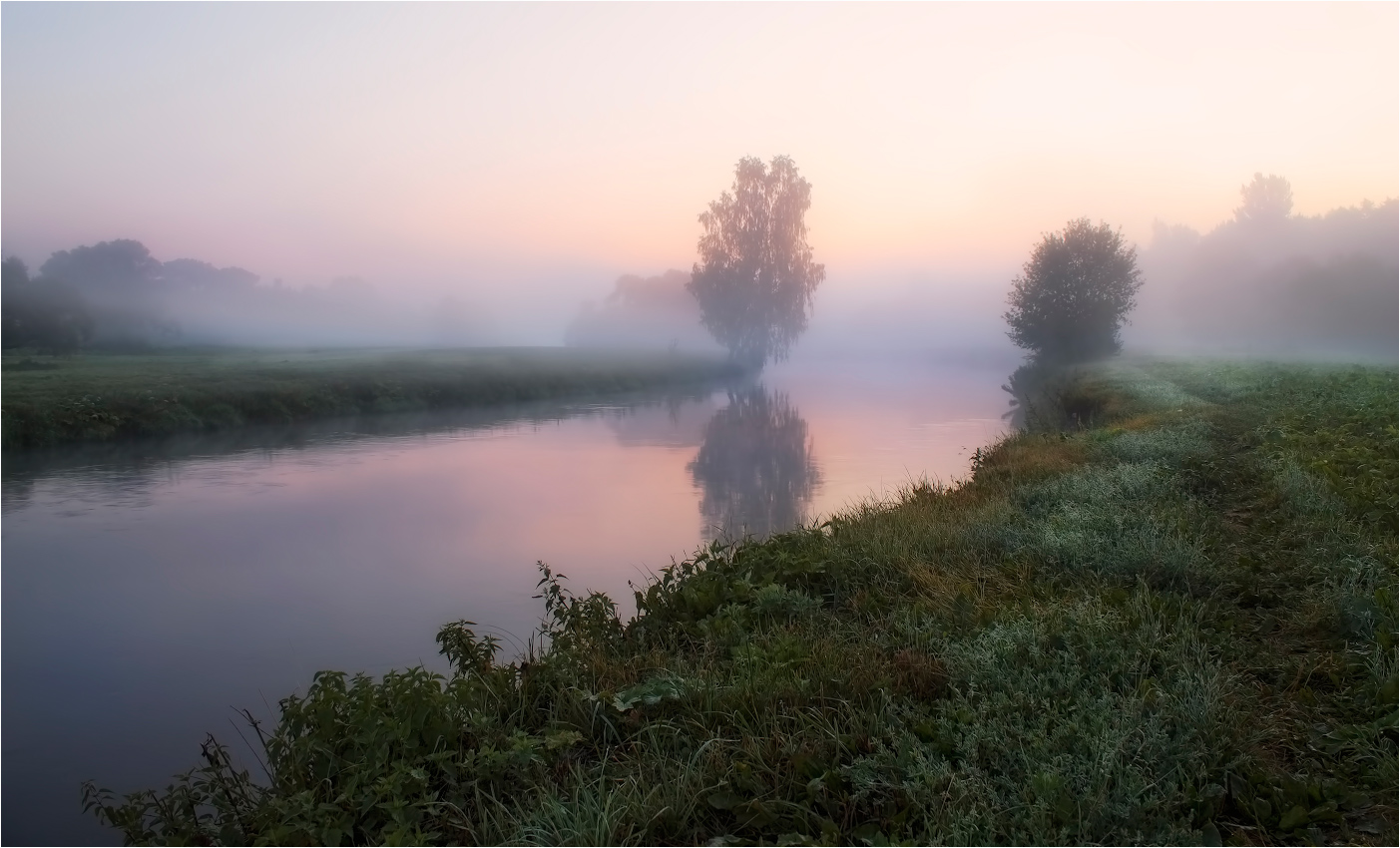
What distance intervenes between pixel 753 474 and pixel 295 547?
30.7ft

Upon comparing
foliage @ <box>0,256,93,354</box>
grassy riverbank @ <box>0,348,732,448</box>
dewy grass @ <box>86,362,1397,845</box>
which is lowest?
dewy grass @ <box>86,362,1397,845</box>

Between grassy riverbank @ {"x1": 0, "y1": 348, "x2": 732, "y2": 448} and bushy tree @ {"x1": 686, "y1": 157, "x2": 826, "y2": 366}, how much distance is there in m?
10.8

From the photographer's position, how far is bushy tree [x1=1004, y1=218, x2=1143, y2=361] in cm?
5353

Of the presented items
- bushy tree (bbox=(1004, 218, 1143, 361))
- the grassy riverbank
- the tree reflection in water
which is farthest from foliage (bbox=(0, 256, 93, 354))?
bushy tree (bbox=(1004, 218, 1143, 361))

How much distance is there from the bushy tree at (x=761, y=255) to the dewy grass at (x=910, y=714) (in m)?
48.0

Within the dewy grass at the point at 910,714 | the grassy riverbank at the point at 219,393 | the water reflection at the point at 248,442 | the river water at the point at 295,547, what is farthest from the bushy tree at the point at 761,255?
the dewy grass at the point at 910,714

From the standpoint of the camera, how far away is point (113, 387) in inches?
1010

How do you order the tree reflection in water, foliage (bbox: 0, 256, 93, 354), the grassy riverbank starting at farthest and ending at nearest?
foliage (bbox: 0, 256, 93, 354) < the grassy riverbank < the tree reflection in water

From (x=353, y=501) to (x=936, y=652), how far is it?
499 inches

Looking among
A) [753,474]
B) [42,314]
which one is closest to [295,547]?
[753,474]

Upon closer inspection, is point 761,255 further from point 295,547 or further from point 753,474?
point 295,547

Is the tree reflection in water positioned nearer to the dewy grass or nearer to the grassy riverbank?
the dewy grass

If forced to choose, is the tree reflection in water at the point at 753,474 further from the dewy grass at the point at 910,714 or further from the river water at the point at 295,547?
the dewy grass at the point at 910,714

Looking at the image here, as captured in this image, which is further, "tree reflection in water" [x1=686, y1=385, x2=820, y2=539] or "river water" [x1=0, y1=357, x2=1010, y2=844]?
"tree reflection in water" [x1=686, y1=385, x2=820, y2=539]
